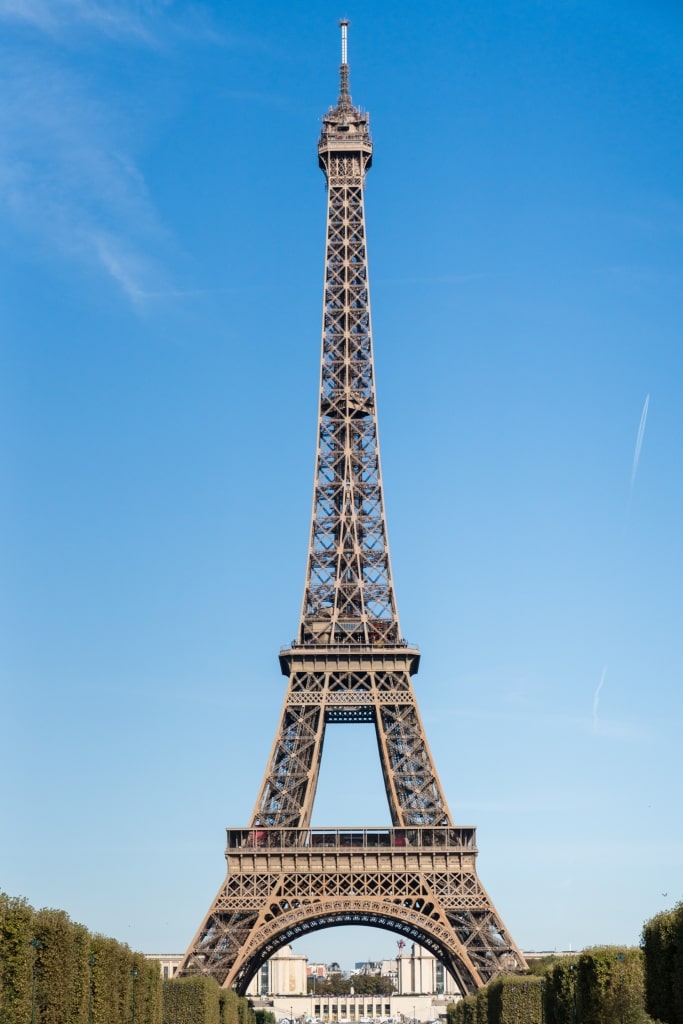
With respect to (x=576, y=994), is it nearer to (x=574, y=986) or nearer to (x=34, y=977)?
(x=574, y=986)

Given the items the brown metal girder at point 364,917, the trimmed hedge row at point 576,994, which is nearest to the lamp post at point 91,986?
the trimmed hedge row at point 576,994

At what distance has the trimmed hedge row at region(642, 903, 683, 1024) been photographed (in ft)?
188

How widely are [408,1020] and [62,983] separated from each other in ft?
456

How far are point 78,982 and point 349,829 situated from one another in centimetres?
3407

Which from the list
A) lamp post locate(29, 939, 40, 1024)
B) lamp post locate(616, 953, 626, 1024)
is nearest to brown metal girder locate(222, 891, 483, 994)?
lamp post locate(616, 953, 626, 1024)

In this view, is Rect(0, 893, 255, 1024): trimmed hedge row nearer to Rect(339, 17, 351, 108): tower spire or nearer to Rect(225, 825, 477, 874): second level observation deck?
Rect(225, 825, 477, 874): second level observation deck

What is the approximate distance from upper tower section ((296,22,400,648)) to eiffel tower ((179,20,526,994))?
0.36 ft

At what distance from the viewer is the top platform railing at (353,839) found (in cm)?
9231

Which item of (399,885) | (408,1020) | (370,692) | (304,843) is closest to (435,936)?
(399,885)

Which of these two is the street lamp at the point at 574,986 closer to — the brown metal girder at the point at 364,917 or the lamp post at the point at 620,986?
the lamp post at the point at 620,986

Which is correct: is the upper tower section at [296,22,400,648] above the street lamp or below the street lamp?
above

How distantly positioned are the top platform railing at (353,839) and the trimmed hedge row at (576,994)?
9094mm

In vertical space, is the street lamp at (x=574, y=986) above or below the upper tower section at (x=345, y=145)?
below

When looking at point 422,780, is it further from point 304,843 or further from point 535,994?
point 535,994
